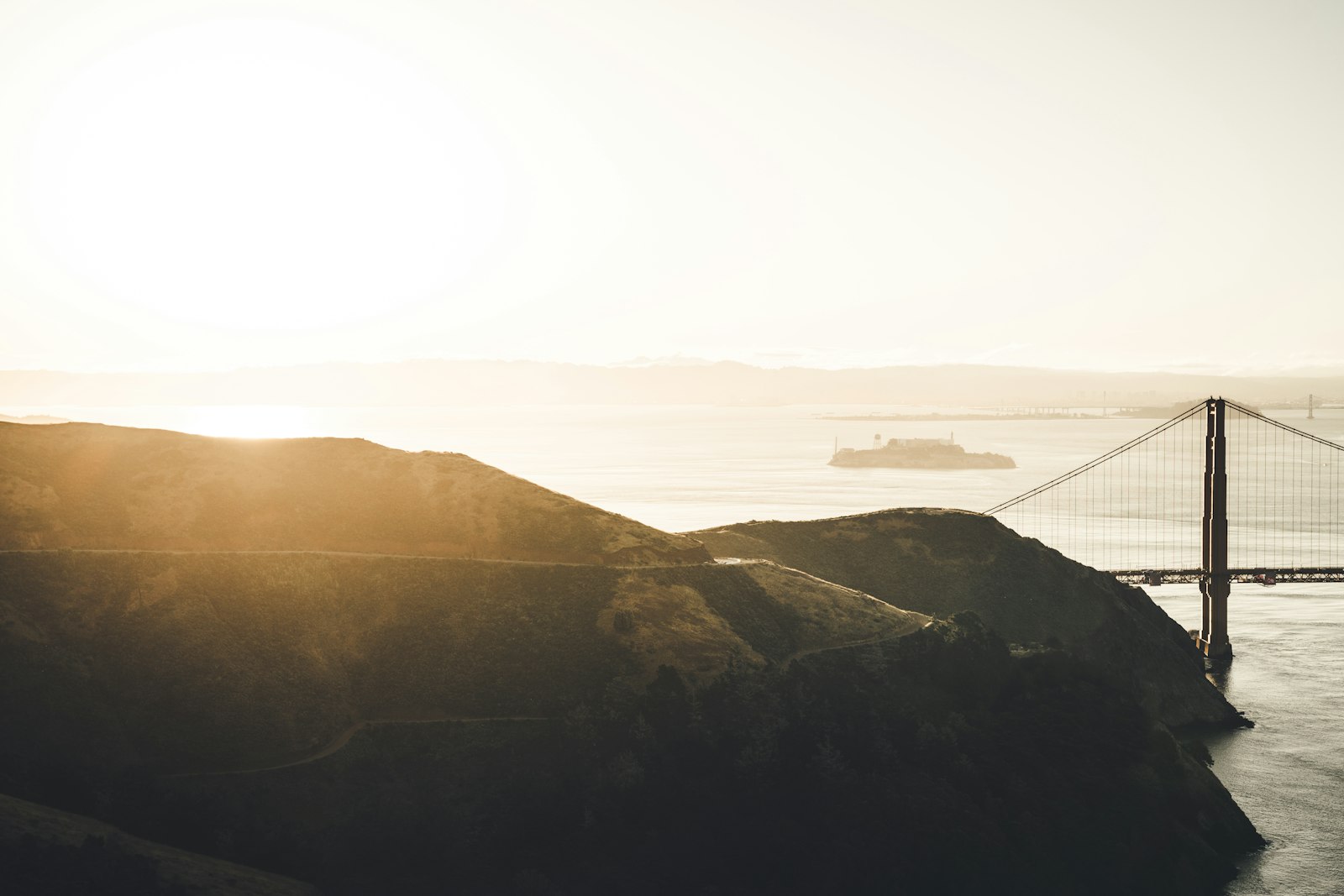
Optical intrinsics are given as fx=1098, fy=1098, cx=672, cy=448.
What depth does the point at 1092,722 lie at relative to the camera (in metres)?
47.7

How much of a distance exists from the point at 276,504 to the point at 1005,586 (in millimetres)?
41666

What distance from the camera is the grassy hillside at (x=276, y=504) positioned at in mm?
50688

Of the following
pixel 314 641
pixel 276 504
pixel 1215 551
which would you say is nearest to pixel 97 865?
pixel 314 641

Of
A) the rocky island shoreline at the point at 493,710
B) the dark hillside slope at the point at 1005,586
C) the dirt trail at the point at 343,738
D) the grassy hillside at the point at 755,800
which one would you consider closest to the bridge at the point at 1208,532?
the dark hillside slope at the point at 1005,586

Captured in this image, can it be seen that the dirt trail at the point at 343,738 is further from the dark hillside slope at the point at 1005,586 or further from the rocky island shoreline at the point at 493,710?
the dark hillside slope at the point at 1005,586

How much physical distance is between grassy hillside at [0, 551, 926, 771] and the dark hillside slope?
13.8 meters

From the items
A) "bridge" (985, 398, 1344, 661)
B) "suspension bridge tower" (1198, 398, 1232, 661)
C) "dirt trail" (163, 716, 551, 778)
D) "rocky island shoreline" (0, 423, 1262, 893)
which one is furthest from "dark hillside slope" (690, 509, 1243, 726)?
"dirt trail" (163, 716, 551, 778)

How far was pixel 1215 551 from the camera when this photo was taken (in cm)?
8219

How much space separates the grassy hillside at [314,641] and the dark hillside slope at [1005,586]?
45.2 ft

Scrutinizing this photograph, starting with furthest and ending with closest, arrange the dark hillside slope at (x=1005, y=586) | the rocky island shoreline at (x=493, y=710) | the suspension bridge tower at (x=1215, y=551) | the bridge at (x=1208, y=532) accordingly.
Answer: the bridge at (x=1208, y=532)
the suspension bridge tower at (x=1215, y=551)
the dark hillside slope at (x=1005, y=586)
the rocky island shoreline at (x=493, y=710)

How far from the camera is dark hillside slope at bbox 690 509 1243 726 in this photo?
206 ft

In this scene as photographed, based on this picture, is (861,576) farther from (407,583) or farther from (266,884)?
(266,884)

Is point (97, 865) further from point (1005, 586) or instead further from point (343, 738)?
point (1005, 586)

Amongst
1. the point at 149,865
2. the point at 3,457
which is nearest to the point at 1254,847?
the point at 149,865
